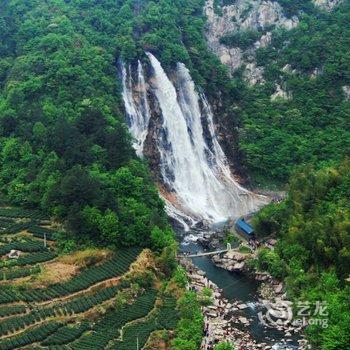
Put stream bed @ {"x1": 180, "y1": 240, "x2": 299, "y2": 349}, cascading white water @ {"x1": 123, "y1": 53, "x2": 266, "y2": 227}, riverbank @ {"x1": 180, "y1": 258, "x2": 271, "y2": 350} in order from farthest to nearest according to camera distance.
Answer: cascading white water @ {"x1": 123, "y1": 53, "x2": 266, "y2": 227}, stream bed @ {"x1": 180, "y1": 240, "x2": 299, "y2": 349}, riverbank @ {"x1": 180, "y1": 258, "x2": 271, "y2": 350}

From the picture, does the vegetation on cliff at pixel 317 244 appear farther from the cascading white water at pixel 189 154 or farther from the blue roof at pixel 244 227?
the cascading white water at pixel 189 154

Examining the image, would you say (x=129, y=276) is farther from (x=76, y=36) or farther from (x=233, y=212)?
(x=76, y=36)

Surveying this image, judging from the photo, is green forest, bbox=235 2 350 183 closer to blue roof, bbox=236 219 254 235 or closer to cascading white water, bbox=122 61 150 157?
cascading white water, bbox=122 61 150 157

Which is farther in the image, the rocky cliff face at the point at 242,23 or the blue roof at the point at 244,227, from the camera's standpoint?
the rocky cliff face at the point at 242,23

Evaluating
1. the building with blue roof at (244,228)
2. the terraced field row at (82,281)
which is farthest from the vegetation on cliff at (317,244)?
the terraced field row at (82,281)

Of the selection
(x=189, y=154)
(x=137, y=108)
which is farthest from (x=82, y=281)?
(x=137, y=108)

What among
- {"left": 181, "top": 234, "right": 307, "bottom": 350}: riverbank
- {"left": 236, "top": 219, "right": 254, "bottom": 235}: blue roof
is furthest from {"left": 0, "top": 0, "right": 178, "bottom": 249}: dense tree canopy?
{"left": 236, "top": 219, "right": 254, "bottom": 235}: blue roof

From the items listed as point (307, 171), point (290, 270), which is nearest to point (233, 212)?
point (307, 171)
